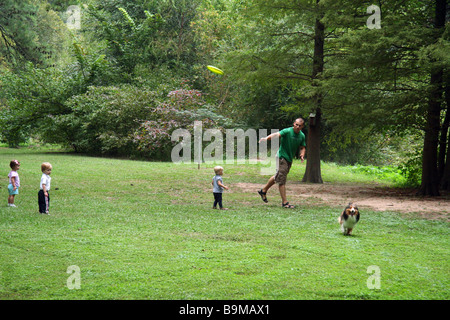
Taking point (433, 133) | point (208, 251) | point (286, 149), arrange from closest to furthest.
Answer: point (208, 251)
point (286, 149)
point (433, 133)

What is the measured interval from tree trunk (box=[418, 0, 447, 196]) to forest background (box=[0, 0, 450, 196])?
0.03m

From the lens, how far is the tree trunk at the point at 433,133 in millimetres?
11430

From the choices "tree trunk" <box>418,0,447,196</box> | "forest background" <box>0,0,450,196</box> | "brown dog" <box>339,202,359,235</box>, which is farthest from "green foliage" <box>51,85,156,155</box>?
"brown dog" <box>339,202,359,235</box>

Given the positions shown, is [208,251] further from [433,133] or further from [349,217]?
[433,133]

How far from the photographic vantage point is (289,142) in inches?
375

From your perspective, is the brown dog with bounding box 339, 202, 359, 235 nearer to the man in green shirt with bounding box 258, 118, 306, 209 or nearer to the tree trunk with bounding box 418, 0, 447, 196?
the man in green shirt with bounding box 258, 118, 306, 209

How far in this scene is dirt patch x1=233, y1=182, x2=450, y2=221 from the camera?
9.97m

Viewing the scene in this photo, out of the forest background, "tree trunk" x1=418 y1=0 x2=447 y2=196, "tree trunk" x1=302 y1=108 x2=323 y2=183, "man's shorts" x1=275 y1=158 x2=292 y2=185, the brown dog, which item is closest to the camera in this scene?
the brown dog

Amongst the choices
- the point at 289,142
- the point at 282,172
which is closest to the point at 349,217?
the point at 282,172

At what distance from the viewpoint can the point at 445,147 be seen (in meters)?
14.1

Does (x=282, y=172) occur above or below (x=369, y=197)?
above

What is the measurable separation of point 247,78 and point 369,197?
226 inches
